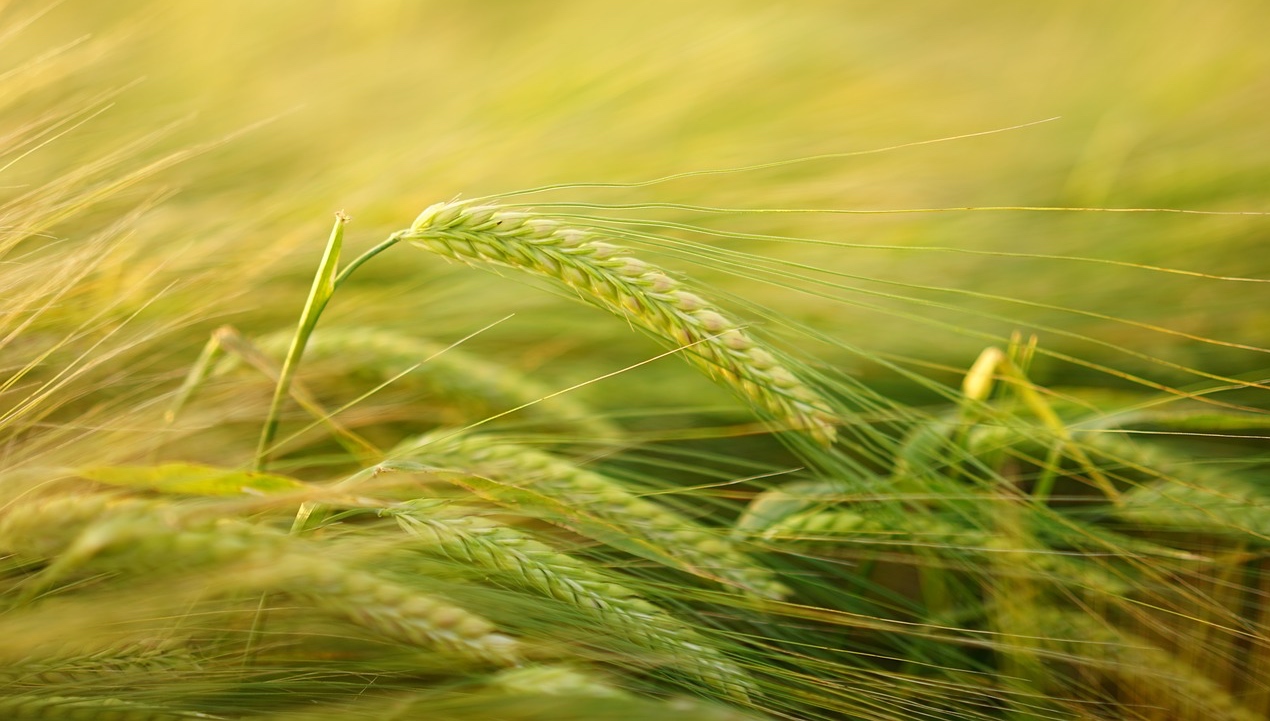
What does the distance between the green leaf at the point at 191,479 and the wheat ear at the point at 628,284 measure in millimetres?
157

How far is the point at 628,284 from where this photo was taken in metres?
0.48

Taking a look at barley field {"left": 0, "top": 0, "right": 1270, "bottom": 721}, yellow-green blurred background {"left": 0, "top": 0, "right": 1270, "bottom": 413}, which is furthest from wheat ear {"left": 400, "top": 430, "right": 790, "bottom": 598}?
yellow-green blurred background {"left": 0, "top": 0, "right": 1270, "bottom": 413}

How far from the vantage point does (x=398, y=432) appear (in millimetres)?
772

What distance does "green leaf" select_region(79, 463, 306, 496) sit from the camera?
16.4 inches

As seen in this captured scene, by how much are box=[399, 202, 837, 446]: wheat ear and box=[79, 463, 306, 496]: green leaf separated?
0.52 ft

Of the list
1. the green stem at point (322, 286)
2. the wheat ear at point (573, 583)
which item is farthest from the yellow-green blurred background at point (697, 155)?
the wheat ear at point (573, 583)

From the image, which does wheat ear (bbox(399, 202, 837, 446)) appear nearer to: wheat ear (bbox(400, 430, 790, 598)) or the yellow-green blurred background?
wheat ear (bbox(400, 430, 790, 598))

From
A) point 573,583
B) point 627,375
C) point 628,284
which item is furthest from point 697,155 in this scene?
Result: point 573,583

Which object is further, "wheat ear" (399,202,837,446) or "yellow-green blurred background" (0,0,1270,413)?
"yellow-green blurred background" (0,0,1270,413)

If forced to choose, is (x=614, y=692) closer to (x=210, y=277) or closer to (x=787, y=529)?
(x=787, y=529)

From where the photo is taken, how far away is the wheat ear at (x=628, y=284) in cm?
48

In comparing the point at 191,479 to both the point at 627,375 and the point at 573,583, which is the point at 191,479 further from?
the point at 627,375

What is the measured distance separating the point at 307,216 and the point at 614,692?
0.69 metres

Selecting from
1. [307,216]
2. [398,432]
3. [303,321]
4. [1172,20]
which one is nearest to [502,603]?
[303,321]
